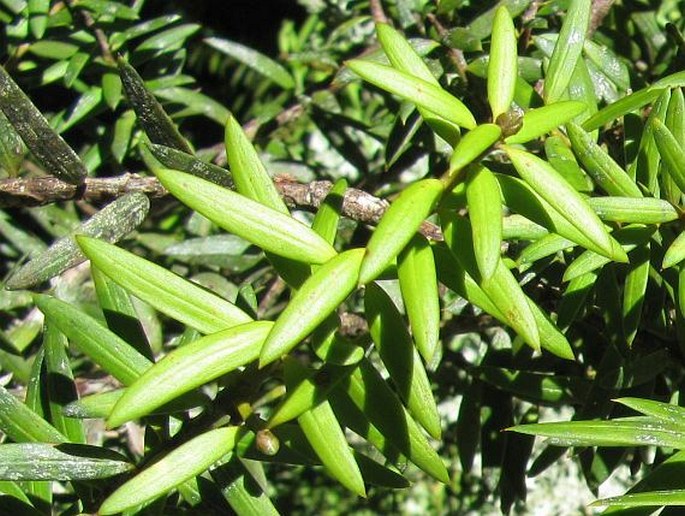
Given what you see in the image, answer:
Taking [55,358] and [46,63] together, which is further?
[46,63]

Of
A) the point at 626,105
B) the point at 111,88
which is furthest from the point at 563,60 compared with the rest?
the point at 111,88

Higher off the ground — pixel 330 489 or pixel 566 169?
pixel 566 169

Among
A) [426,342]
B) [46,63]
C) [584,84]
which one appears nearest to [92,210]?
[46,63]

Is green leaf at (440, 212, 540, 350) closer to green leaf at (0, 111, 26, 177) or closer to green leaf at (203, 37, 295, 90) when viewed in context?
green leaf at (0, 111, 26, 177)

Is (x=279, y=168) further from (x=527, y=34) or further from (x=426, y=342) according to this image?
(x=426, y=342)

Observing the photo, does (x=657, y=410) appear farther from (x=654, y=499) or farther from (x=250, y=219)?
(x=250, y=219)

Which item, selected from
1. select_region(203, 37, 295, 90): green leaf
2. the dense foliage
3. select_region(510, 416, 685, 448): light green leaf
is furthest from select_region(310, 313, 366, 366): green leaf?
select_region(203, 37, 295, 90): green leaf

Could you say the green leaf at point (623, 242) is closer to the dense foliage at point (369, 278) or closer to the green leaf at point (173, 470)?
the dense foliage at point (369, 278)
